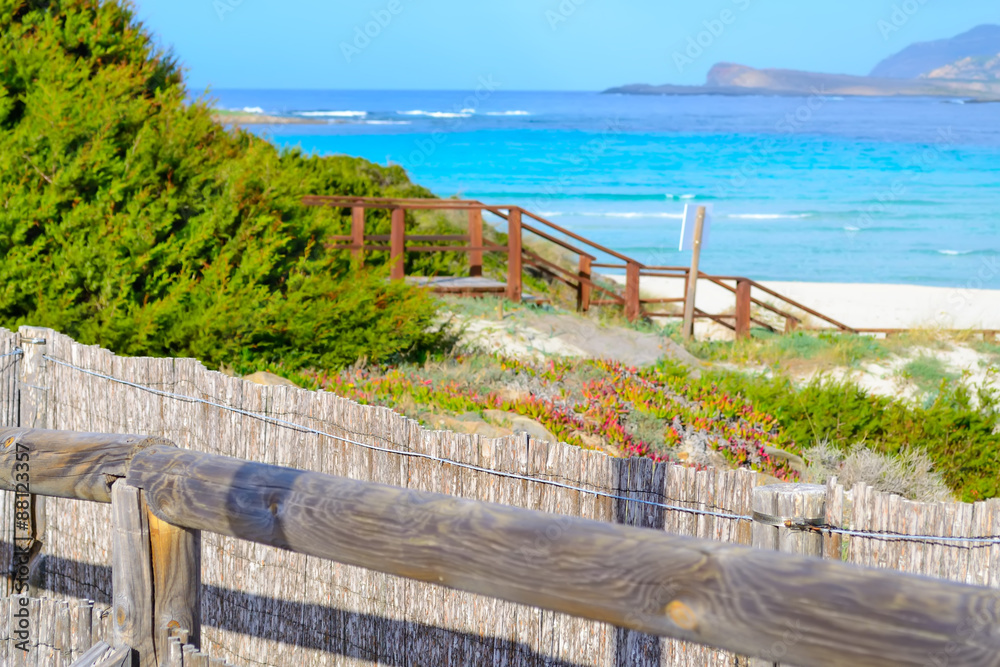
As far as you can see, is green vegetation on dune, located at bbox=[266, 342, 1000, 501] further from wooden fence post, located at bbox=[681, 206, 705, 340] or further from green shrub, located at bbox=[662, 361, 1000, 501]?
wooden fence post, located at bbox=[681, 206, 705, 340]

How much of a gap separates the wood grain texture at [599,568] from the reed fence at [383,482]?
3.76 feet

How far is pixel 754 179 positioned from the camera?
52406 millimetres

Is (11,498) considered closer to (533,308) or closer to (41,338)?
(41,338)

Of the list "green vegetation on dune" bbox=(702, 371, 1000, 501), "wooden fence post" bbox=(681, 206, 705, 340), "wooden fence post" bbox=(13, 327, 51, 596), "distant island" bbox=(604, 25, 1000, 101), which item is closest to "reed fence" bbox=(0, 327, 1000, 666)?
"wooden fence post" bbox=(13, 327, 51, 596)

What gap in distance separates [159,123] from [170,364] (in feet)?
11.0

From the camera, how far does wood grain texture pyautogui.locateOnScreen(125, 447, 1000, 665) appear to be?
1.46 metres

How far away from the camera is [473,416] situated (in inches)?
238

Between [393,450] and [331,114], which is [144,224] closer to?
[393,450]

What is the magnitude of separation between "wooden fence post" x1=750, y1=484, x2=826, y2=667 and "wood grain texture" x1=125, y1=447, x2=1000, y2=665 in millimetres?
1044

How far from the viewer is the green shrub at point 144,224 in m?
6.14

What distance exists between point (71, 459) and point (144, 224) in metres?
4.11

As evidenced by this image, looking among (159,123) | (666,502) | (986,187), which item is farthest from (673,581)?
(986,187)

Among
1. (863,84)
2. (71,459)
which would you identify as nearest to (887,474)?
(71,459)

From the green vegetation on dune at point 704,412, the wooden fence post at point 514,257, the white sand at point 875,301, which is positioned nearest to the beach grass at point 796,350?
the wooden fence post at point 514,257
